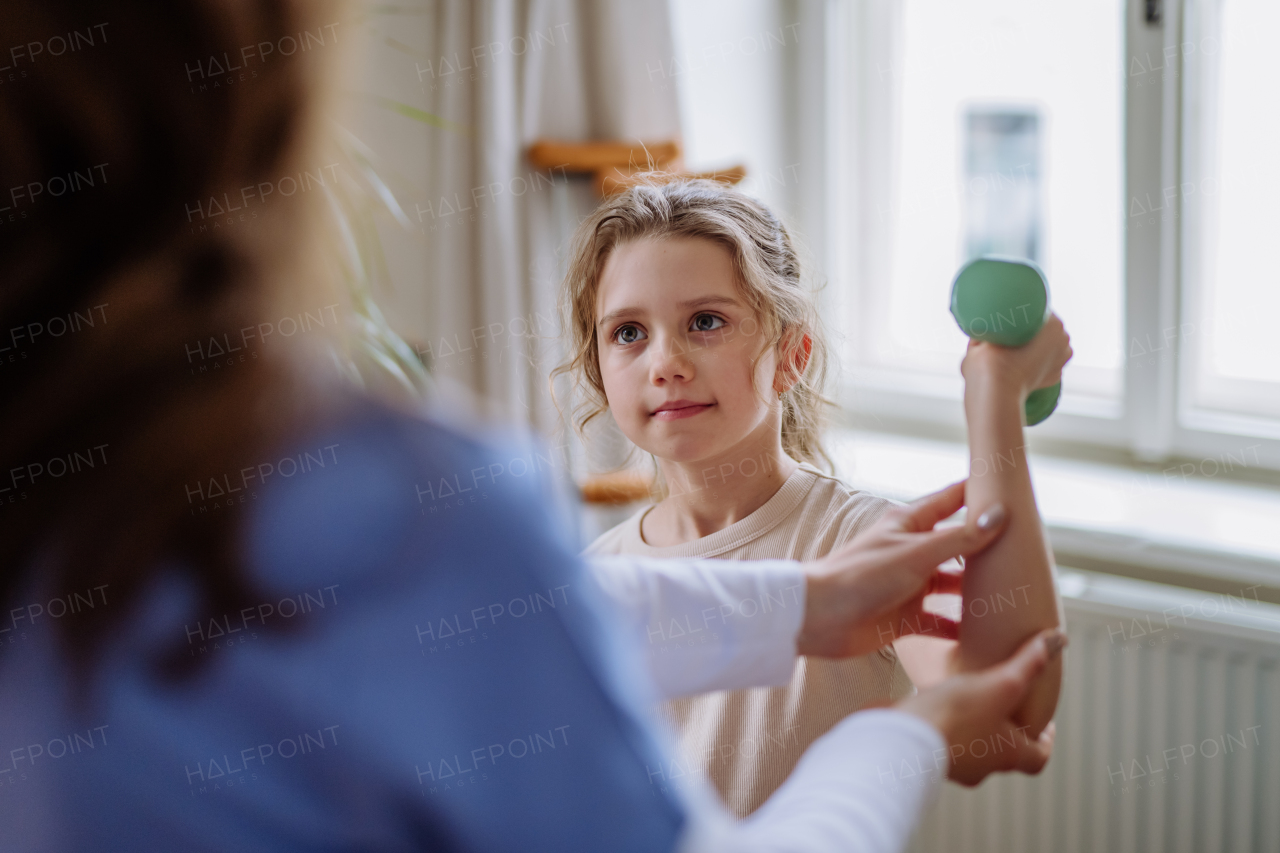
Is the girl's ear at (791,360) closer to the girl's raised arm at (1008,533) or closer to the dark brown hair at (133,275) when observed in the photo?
the girl's raised arm at (1008,533)

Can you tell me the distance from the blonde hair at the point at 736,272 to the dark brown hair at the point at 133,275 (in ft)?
2.12

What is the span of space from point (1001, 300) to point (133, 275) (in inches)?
24.2

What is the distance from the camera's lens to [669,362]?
1010 mm

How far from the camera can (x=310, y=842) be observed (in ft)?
1.55

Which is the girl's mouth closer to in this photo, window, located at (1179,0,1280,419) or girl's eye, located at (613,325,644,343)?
girl's eye, located at (613,325,644,343)

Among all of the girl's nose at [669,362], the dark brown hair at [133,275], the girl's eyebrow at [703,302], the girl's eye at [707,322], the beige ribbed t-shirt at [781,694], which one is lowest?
the beige ribbed t-shirt at [781,694]

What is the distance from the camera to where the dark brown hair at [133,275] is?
43cm

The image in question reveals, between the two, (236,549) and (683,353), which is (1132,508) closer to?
(683,353)

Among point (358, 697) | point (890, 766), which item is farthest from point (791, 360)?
point (358, 697)

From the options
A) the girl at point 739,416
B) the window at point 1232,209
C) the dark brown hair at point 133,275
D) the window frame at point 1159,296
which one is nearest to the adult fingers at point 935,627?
the girl at point 739,416

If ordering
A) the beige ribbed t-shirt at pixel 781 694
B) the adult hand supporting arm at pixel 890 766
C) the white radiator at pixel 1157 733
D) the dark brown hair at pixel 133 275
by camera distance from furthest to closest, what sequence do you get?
the white radiator at pixel 1157 733 < the beige ribbed t-shirt at pixel 781 694 < the adult hand supporting arm at pixel 890 766 < the dark brown hair at pixel 133 275

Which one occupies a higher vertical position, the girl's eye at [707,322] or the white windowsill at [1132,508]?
the girl's eye at [707,322]

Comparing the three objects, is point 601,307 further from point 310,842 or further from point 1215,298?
point 1215,298

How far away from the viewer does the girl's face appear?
102 centimetres
